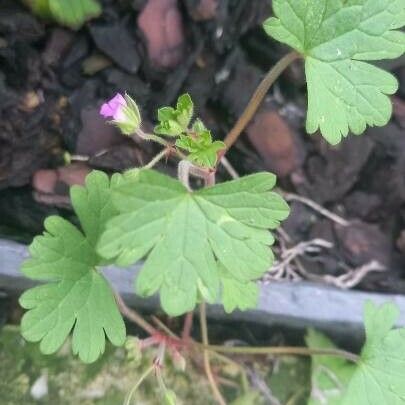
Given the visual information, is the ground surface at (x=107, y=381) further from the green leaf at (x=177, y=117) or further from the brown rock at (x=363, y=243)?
the green leaf at (x=177, y=117)

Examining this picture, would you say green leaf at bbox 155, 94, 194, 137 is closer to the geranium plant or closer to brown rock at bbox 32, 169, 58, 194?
the geranium plant

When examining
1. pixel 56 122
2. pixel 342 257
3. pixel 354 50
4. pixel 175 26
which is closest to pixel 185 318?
pixel 342 257

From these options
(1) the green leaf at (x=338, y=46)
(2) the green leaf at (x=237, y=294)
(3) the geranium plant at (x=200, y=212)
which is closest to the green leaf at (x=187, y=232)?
(3) the geranium plant at (x=200, y=212)

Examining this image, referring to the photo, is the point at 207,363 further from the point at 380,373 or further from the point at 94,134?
the point at 94,134

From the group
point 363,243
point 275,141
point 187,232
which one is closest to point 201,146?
point 187,232

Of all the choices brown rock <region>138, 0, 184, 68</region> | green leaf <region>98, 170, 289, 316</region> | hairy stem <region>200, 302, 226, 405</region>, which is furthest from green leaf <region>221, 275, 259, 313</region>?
brown rock <region>138, 0, 184, 68</region>

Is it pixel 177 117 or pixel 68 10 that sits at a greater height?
pixel 177 117
